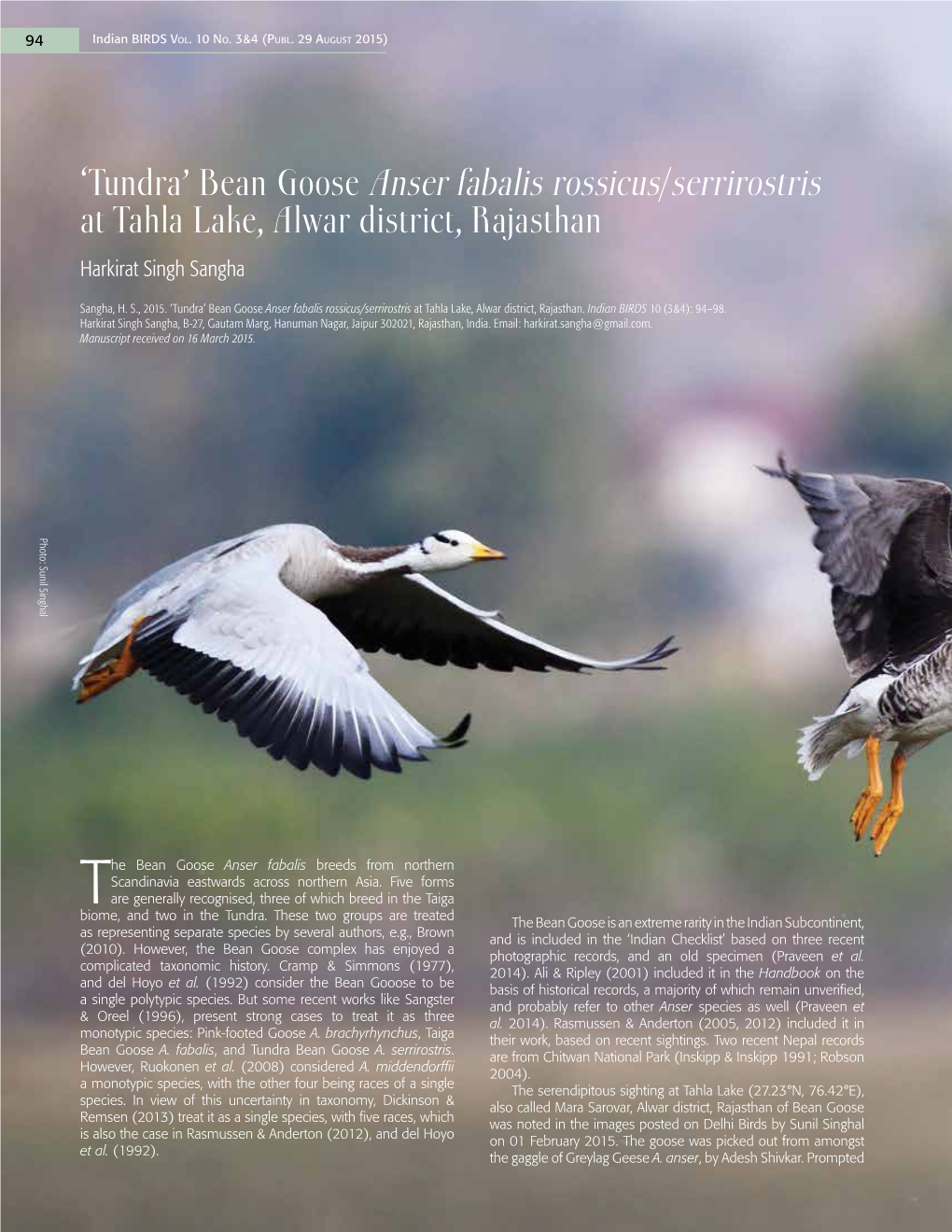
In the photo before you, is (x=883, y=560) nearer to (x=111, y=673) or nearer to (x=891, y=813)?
(x=891, y=813)

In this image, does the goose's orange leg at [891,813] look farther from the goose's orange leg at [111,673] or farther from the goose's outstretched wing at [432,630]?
the goose's orange leg at [111,673]

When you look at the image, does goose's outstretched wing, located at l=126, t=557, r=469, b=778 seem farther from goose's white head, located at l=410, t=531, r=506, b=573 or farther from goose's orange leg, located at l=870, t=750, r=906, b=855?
goose's orange leg, located at l=870, t=750, r=906, b=855

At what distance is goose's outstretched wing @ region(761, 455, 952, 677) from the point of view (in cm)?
536

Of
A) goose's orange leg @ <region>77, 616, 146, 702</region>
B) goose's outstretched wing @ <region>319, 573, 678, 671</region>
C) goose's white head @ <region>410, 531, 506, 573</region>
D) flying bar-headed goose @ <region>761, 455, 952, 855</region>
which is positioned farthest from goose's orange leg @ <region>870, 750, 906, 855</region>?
goose's orange leg @ <region>77, 616, 146, 702</region>

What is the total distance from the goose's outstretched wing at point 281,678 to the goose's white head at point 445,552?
1.63ft

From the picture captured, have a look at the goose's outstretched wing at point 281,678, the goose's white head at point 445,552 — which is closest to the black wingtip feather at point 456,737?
the goose's outstretched wing at point 281,678

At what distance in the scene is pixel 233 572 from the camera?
17.5 ft

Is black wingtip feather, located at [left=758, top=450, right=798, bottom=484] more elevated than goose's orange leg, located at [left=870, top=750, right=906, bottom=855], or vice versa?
black wingtip feather, located at [left=758, top=450, right=798, bottom=484]

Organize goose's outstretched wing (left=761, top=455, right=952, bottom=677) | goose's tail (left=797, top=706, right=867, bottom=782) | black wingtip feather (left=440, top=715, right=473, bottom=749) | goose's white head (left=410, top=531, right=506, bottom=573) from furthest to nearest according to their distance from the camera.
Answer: goose's tail (left=797, top=706, right=867, bottom=782)
goose's white head (left=410, top=531, right=506, bottom=573)
goose's outstretched wing (left=761, top=455, right=952, bottom=677)
black wingtip feather (left=440, top=715, right=473, bottom=749)

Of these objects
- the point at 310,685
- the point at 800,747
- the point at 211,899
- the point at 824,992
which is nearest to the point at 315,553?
the point at 310,685

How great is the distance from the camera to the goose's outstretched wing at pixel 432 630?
5.76 meters

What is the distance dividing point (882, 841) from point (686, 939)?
2.04 ft

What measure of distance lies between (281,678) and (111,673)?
0.74m

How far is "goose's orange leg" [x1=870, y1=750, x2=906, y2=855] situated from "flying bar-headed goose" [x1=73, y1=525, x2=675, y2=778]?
2.57ft
